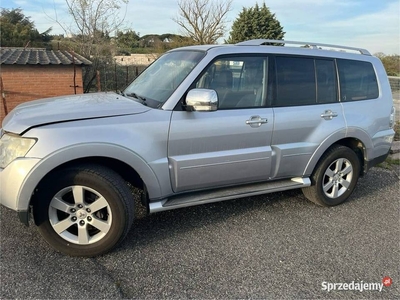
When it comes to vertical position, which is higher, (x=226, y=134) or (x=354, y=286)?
(x=226, y=134)

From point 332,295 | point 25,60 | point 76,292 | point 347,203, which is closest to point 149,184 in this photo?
point 76,292

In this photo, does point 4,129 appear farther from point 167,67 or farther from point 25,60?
point 25,60

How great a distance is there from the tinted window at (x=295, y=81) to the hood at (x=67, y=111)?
1.53m

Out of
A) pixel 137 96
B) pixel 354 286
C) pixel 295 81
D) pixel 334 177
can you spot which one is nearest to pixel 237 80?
pixel 295 81

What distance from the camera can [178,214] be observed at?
370 cm

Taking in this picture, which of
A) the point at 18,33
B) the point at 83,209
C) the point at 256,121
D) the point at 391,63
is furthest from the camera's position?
the point at 18,33

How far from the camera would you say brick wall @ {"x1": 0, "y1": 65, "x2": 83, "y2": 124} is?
29.5ft

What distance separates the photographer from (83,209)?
Answer: 2.78m

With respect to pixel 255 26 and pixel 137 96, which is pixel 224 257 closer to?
pixel 137 96

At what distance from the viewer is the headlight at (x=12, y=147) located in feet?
8.37

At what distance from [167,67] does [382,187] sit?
11.9 ft

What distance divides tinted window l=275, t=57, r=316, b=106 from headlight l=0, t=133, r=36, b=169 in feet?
7.99

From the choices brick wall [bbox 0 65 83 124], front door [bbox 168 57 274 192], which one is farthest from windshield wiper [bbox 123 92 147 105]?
brick wall [bbox 0 65 83 124]

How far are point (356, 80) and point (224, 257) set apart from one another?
2.81 metres
